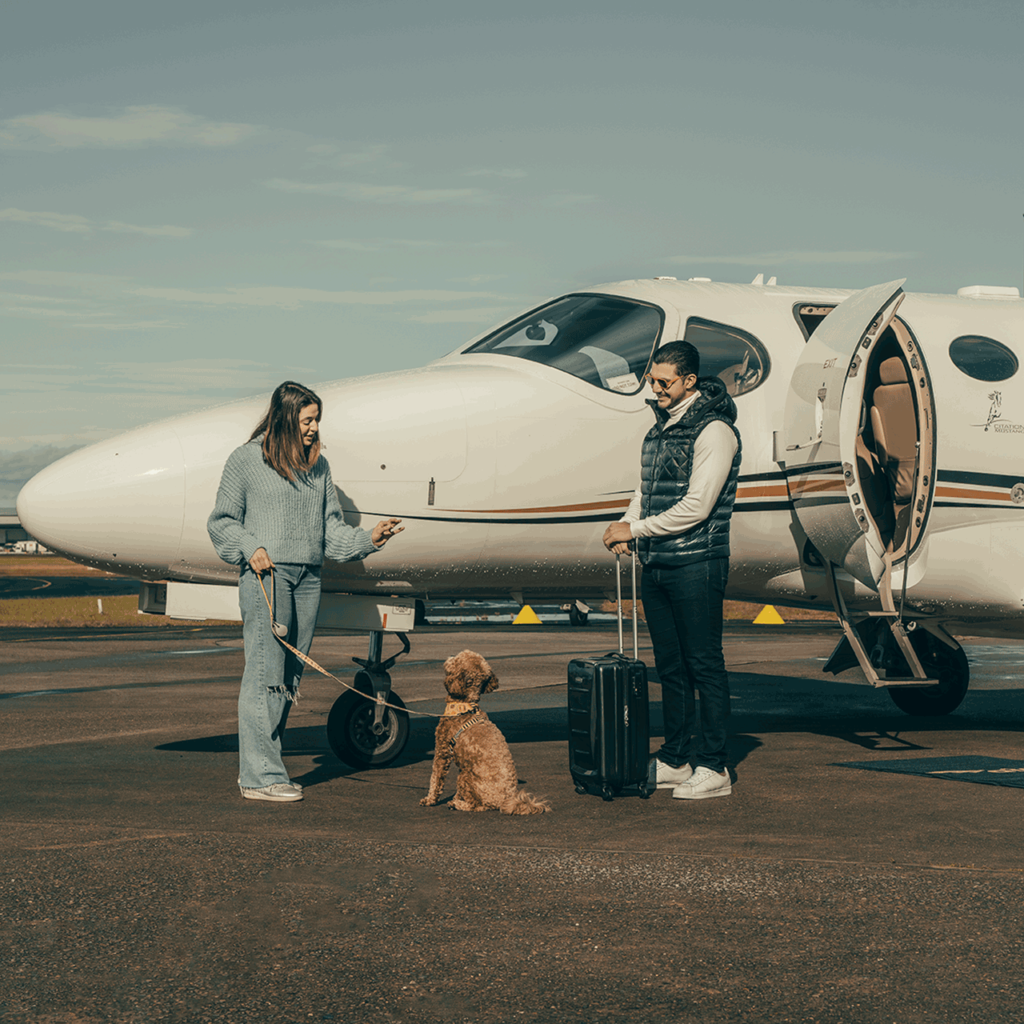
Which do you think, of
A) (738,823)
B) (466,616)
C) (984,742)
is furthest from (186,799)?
(466,616)

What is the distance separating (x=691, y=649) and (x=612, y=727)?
60 cm

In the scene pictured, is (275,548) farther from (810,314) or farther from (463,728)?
(810,314)

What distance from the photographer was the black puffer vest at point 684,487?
21.2 ft

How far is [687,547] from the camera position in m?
6.45

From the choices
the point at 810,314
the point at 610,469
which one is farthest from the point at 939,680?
the point at 610,469

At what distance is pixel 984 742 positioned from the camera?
8828mm

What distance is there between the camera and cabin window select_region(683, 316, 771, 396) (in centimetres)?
779

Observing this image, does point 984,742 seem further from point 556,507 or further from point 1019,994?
point 1019,994

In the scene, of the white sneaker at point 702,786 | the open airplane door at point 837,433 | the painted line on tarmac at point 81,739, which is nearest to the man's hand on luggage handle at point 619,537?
the white sneaker at point 702,786

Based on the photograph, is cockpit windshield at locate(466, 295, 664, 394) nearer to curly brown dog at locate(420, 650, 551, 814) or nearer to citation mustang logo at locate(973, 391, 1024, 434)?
curly brown dog at locate(420, 650, 551, 814)

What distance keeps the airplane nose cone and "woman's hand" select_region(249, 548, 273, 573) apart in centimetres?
71

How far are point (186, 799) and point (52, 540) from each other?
1.67m

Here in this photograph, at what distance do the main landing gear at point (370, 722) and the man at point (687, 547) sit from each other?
1.70 metres

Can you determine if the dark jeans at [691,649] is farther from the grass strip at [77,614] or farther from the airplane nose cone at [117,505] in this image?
the grass strip at [77,614]
